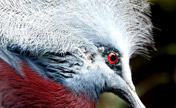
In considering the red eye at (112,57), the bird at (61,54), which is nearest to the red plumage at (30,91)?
the bird at (61,54)

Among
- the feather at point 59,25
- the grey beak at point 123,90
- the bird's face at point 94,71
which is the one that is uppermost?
the feather at point 59,25

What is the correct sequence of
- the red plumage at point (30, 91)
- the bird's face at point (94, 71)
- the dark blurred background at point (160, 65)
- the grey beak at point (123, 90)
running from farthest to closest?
the dark blurred background at point (160, 65) → the grey beak at point (123, 90) → the bird's face at point (94, 71) → the red plumage at point (30, 91)

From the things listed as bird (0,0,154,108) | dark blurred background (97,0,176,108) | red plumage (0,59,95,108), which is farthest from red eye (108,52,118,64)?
dark blurred background (97,0,176,108)

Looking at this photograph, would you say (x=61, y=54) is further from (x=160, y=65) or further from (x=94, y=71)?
(x=160, y=65)

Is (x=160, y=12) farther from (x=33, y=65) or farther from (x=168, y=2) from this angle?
(x=33, y=65)

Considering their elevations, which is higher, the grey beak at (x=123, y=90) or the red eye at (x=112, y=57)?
the red eye at (x=112, y=57)

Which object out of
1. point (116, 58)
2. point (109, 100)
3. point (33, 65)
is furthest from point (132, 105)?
point (109, 100)

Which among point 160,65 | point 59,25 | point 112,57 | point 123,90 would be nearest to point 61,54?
point 59,25

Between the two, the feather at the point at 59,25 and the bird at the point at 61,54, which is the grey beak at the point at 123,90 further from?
the feather at the point at 59,25
